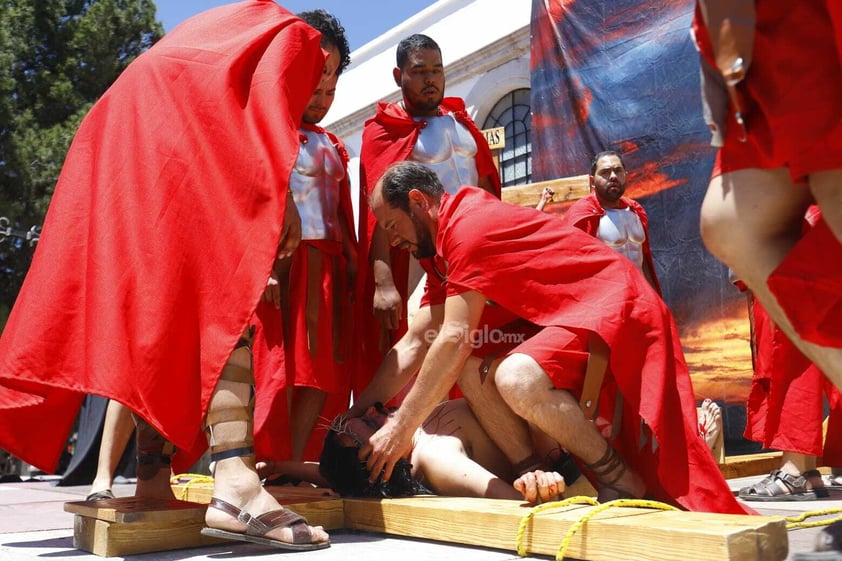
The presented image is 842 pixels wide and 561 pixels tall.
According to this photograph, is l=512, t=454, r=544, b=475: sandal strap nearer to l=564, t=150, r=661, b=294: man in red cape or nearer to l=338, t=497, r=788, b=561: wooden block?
l=338, t=497, r=788, b=561: wooden block

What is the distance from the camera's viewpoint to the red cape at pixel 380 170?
3.96 meters

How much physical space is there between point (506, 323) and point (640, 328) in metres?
0.56

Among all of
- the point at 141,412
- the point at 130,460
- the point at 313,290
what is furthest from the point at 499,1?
the point at 141,412

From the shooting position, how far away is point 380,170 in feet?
13.6

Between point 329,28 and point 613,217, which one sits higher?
point 329,28

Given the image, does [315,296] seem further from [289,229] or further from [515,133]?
[515,133]

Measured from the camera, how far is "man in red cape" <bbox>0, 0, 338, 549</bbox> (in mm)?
2240

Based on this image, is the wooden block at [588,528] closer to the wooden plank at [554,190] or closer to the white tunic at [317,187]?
the white tunic at [317,187]

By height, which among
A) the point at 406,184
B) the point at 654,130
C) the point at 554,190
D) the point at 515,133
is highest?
the point at 515,133

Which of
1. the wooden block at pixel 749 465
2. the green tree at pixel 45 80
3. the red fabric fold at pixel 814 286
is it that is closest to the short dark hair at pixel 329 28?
the red fabric fold at pixel 814 286

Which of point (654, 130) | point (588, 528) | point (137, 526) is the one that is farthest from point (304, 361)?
point (654, 130)

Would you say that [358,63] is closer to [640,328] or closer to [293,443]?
[293,443]

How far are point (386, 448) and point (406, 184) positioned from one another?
0.86m

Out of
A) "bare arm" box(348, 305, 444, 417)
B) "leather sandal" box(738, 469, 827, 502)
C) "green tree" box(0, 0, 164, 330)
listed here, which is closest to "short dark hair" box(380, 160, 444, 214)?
"bare arm" box(348, 305, 444, 417)
